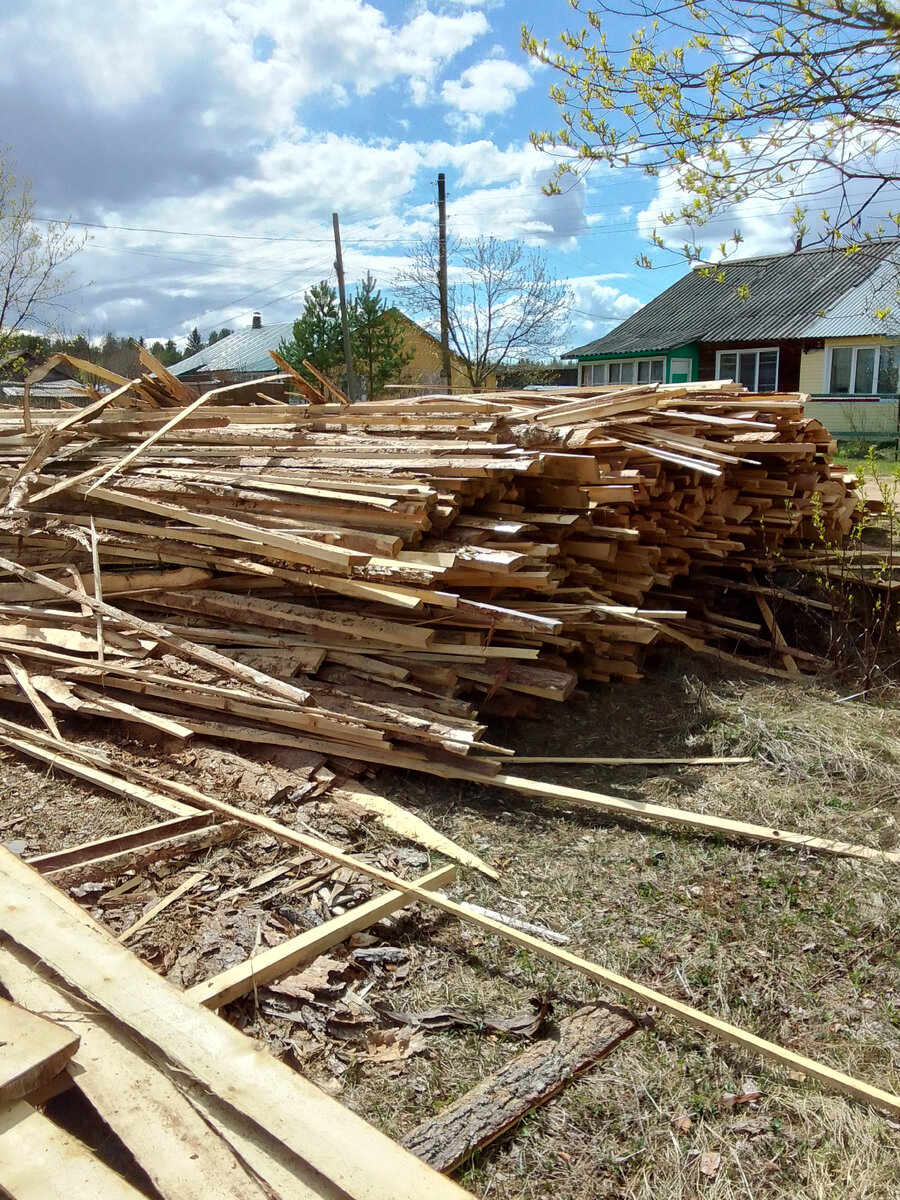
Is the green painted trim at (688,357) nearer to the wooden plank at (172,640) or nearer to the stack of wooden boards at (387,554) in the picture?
the stack of wooden boards at (387,554)

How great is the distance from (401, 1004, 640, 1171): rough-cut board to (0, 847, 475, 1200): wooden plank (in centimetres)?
32

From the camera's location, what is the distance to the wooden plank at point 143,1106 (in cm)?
222

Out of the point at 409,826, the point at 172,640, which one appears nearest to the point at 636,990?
the point at 409,826

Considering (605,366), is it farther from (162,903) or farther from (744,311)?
(162,903)

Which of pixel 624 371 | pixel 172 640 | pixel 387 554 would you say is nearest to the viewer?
pixel 387 554

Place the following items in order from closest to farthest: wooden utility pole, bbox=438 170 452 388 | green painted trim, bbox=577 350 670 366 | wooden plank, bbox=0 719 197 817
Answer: wooden plank, bbox=0 719 197 817 < wooden utility pole, bbox=438 170 452 388 < green painted trim, bbox=577 350 670 366

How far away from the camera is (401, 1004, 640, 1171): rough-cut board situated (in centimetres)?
270

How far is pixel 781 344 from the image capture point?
2539cm

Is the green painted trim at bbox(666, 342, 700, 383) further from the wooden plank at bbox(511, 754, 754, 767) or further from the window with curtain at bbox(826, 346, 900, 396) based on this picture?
the wooden plank at bbox(511, 754, 754, 767)

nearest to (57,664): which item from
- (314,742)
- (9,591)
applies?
(9,591)

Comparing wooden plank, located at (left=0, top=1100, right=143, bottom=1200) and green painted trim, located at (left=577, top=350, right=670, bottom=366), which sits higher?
green painted trim, located at (left=577, top=350, right=670, bottom=366)

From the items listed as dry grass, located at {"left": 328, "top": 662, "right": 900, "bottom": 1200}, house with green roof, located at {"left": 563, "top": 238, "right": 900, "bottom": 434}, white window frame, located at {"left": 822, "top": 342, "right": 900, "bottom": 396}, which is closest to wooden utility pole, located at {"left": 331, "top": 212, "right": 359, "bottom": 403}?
house with green roof, located at {"left": 563, "top": 238, "right": 900, "bottom": 434}

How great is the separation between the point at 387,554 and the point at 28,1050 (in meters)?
3.41

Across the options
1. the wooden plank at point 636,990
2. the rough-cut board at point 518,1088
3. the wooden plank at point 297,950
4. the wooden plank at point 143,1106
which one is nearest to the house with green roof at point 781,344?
the wooden plank at point 636,990
